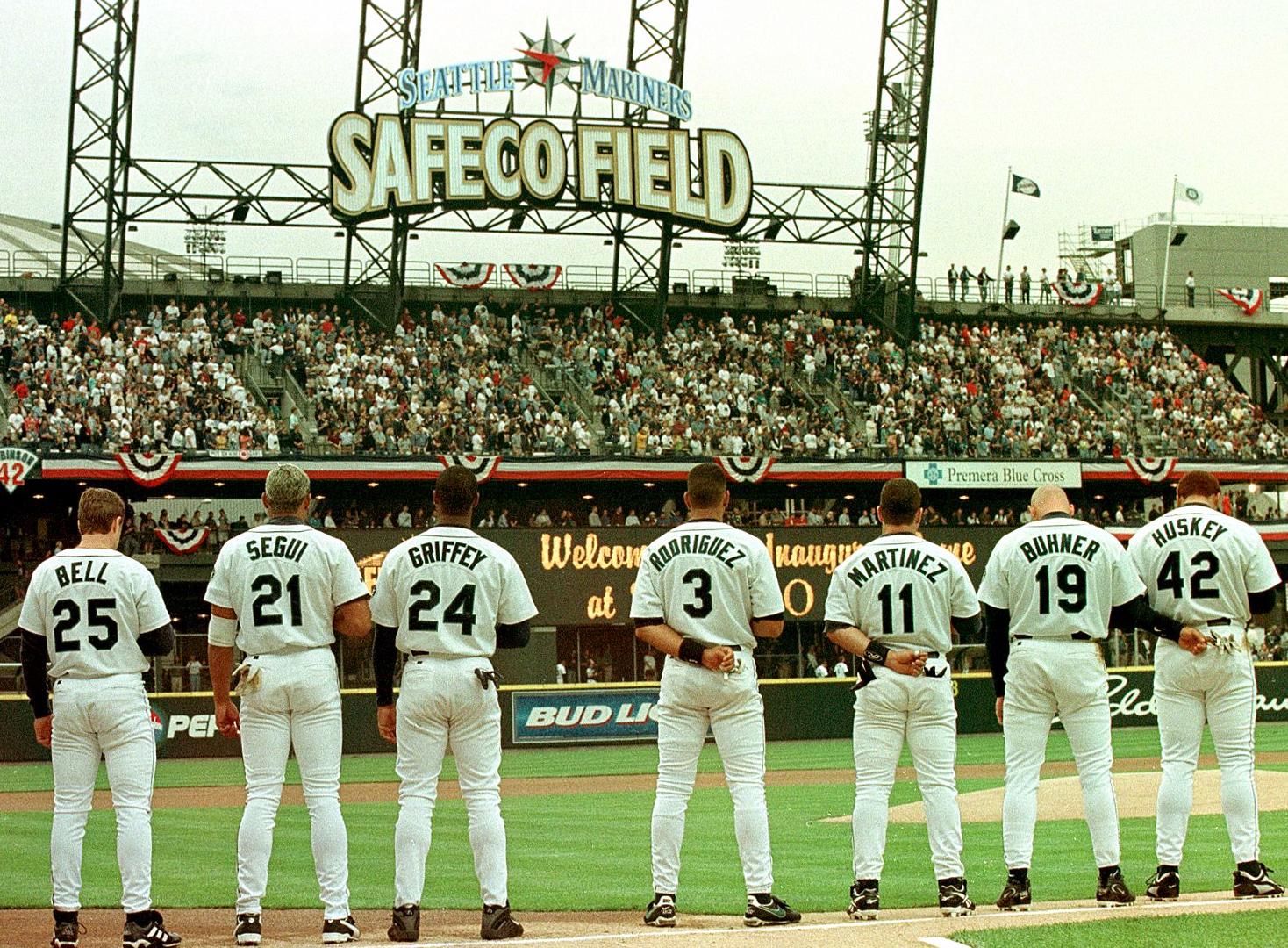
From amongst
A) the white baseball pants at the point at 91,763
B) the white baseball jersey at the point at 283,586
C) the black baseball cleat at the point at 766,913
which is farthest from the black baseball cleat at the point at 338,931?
the black baseball cleat at the point at 766,913

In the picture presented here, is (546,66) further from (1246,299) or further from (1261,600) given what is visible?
(1261,600)

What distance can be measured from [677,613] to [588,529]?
2794cm

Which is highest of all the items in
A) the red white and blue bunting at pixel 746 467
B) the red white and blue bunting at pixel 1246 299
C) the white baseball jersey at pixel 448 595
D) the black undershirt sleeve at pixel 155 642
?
the red white and blue bunting at pixel 1246 299

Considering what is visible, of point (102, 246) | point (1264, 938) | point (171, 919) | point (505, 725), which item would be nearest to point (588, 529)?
point (505, 725)

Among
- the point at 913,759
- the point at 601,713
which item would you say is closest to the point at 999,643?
the point at 913,759

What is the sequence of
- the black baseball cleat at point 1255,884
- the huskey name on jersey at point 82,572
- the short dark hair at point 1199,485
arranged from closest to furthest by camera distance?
the huskey name on jersey at point 82,572
the black baseball cleat at point 1255,884
the short dark hair at point 1199,485

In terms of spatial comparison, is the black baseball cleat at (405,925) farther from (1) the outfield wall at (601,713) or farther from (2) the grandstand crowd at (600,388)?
(2) the grandstand crowd at (600,388)

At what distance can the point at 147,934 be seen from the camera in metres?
7.84

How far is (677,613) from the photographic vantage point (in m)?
8.63

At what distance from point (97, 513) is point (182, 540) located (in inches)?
1123

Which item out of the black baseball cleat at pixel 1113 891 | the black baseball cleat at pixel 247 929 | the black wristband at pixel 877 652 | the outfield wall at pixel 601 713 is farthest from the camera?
the outfield wall at pixel 601 713

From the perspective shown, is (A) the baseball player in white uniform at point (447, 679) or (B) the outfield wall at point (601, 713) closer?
(A) the baseball player in white uniform at point (447, 679)

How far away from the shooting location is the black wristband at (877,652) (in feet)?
28.5

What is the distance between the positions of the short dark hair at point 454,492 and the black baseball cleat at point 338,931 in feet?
6.96
